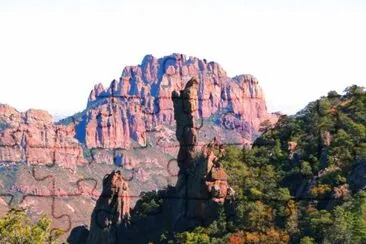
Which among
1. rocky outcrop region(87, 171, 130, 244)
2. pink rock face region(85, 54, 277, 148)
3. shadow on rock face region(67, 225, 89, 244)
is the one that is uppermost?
pink rock face region(85, 54, 277, 148)

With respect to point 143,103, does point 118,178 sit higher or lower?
lower

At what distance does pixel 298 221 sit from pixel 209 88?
95918mm

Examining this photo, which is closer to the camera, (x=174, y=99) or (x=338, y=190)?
(x=338, y=190)

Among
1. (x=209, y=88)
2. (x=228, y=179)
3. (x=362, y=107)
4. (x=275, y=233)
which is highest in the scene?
(x=209, y=88)

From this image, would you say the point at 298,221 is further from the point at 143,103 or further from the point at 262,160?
the point at 143,103

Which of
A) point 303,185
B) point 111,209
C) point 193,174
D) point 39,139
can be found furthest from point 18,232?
point 39,139

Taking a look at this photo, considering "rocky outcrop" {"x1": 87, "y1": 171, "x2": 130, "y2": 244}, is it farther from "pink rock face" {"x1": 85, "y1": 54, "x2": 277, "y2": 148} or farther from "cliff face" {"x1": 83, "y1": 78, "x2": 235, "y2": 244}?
"pink rock face" {"x1": 85, "y1": 54, "x2": 277, "y2": 148}

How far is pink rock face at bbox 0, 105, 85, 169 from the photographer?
89.6 meters

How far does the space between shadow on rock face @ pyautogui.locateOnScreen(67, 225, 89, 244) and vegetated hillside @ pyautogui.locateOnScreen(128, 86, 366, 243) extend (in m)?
4.32

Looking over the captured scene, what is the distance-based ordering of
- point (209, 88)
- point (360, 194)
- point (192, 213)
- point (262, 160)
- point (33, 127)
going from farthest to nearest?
point (209, 88), point (33, 127), point (262, 160), point (192, 213), point (360, 194)

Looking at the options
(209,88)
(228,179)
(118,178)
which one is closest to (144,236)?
(118,178)

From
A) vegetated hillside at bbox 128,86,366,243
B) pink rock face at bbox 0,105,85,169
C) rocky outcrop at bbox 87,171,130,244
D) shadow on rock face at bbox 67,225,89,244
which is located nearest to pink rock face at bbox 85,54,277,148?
pink rock face at bbox 0,105,85,169

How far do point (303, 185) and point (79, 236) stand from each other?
50.3 feet

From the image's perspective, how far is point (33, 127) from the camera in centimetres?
9631
